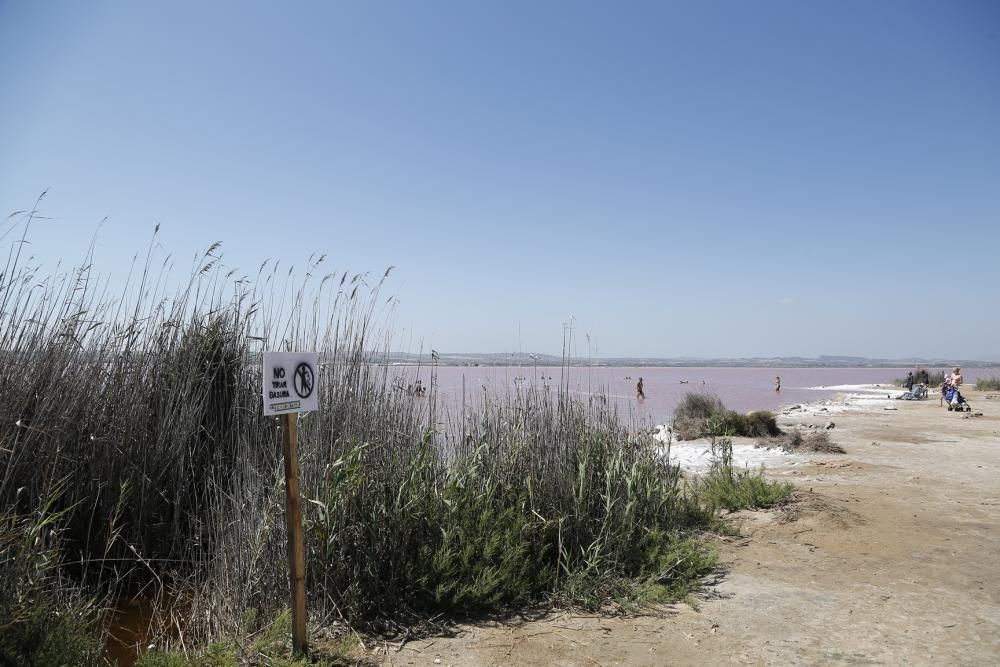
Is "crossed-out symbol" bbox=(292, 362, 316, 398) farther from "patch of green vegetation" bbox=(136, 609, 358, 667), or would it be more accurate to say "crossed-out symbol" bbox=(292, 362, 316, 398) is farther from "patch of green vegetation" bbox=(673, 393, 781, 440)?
"patch of green vegetation" bbox=(673, 393, 781, 440)

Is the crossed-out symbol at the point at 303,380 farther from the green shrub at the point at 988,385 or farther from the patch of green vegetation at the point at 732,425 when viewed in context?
the green shrub at the point at 988,385

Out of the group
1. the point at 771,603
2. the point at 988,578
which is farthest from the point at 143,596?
the point at 988,578

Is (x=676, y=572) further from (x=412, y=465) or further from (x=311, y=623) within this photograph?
(x=311, y=623)

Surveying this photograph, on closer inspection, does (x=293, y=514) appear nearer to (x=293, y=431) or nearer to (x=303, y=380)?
(x=293, y=431)

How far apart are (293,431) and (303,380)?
28 centimetres

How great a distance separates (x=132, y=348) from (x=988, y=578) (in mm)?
7494

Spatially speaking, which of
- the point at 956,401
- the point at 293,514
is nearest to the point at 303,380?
the point at 293,514

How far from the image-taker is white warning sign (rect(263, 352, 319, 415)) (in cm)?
306

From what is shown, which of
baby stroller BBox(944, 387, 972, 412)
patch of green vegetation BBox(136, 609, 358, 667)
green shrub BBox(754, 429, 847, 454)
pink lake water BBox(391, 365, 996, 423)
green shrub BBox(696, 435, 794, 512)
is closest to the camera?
patch of green vegetation BBox(136, 609, 358, 667)

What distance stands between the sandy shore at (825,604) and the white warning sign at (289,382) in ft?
5.28

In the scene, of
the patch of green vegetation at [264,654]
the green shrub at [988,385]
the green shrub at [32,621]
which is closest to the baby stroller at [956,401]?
the green shrub at [988,385]

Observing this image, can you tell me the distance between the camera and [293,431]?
325 cm

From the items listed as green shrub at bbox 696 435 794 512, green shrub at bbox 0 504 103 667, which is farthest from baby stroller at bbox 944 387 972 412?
green shrub at bbox 0 504 103 667

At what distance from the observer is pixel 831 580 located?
15.9 feet
